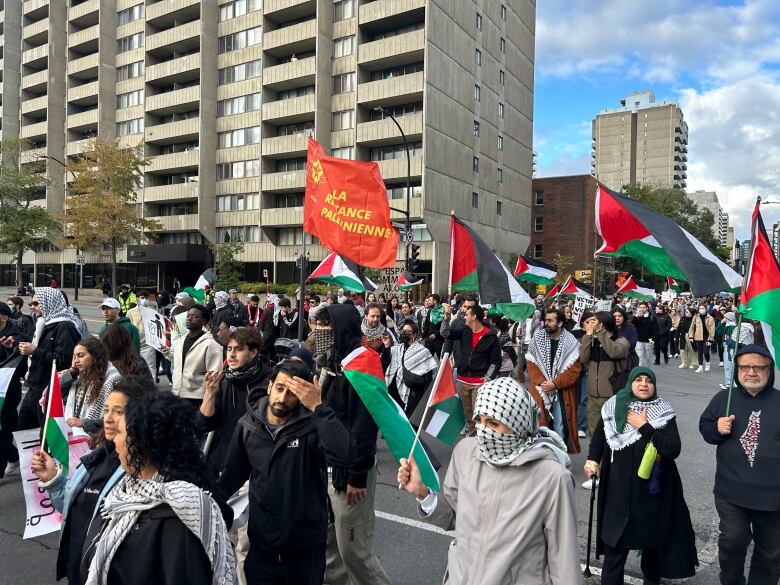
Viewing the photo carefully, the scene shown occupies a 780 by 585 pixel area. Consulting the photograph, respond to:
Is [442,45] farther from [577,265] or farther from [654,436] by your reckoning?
[654,436]

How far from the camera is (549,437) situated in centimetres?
272

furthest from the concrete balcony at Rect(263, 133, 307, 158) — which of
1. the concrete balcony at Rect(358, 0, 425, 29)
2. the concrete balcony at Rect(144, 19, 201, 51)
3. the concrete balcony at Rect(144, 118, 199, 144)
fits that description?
the concrete balcony at Rect(144, 19, 201, 51)

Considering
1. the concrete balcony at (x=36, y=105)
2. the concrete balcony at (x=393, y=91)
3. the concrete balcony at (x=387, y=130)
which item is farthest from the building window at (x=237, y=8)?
the concrete balcony at (x=36, y=105)

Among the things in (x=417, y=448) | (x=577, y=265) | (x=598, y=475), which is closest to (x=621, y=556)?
(x=598, y=475)

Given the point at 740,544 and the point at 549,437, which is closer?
the point at 549,437

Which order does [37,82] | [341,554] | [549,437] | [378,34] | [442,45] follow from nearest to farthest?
[549,437]
[341,554]
[442,45]
[378,34]
[37,82]

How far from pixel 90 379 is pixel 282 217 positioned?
40754mm

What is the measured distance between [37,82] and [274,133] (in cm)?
2871

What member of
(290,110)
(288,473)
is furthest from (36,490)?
(290,110)

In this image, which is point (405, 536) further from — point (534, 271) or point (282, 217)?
point (282, 217)

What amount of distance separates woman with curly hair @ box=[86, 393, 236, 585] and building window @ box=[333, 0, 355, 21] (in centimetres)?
4395

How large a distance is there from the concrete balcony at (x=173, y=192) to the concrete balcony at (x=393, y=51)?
16.9 m

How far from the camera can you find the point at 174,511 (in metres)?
2.09

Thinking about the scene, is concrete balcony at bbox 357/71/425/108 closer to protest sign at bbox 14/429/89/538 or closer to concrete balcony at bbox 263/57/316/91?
concrete balcony at bbox 263/57/316/91
